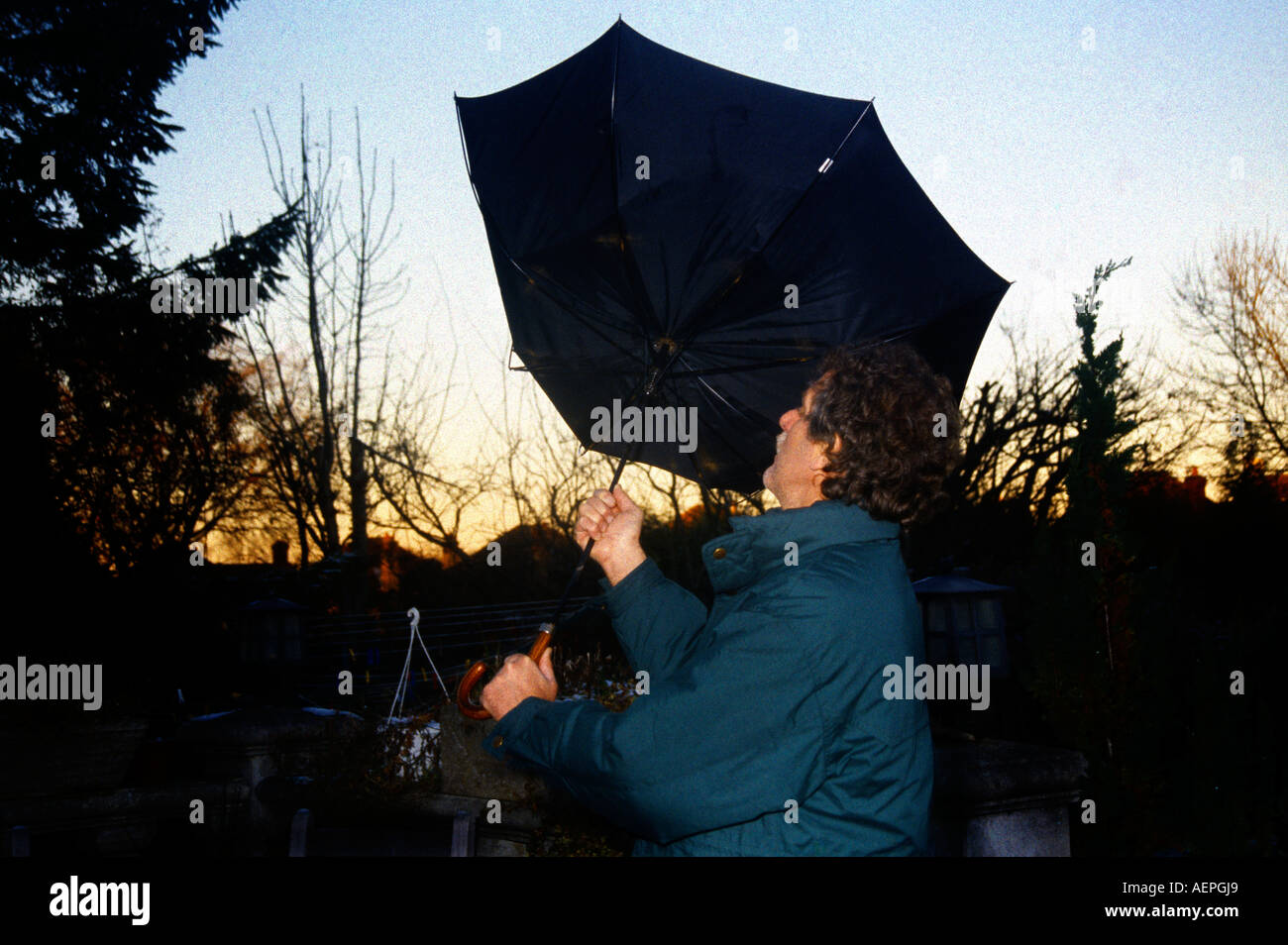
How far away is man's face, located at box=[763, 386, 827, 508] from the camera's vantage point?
2012 mm

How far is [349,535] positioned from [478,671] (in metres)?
15.9

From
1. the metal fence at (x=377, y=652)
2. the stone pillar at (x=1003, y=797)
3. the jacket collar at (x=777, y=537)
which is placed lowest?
the stone pillar at (x=1003, y=797)

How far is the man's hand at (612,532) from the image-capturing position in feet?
7.27

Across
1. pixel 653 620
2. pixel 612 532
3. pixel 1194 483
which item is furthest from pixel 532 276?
pixel 1194 483

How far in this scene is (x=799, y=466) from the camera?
2.04 meters

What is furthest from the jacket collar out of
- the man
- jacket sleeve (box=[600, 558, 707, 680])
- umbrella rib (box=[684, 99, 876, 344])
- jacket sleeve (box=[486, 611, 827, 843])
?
umbrella rib (box=[684, 99, 876, 344])

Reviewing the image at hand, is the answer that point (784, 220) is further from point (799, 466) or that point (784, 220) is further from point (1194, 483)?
point (1194, 483)

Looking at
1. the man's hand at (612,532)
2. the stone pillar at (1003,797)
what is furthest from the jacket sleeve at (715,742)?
the stone pillar at (1003,797)

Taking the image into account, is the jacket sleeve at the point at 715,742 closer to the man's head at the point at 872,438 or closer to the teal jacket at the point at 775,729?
the teal jacket at the point at 775,729

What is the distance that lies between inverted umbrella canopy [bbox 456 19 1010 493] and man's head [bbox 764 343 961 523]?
1.23 m
